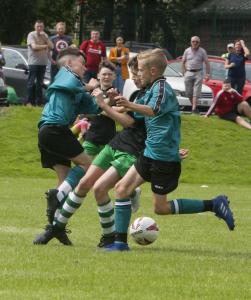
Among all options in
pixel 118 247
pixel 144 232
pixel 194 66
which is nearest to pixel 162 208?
pixel 144 232

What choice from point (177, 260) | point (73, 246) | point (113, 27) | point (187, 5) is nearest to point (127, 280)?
point (177, 260)

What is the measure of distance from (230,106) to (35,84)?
4.59 m

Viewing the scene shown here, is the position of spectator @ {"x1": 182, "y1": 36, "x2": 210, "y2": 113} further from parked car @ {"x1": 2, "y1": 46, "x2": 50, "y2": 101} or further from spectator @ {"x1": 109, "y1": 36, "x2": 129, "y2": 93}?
parked car @ {"x1": 2, "y1": 46, "x2": 50, "y2": 101}

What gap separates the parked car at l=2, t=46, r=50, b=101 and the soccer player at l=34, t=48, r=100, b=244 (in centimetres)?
1785

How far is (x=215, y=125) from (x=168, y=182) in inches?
639

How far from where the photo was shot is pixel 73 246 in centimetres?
1033

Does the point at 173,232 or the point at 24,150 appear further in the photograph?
the point at 24,150

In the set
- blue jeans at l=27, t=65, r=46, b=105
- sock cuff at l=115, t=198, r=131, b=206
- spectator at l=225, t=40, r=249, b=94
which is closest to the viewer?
sock cuff at l=115, t=198, r=131, b=206

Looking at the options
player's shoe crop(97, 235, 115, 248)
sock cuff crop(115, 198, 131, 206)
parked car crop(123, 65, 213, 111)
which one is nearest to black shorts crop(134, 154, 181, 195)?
sock cuff crop(115, 198, 131, 206)

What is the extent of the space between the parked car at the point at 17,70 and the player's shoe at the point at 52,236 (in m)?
18.2

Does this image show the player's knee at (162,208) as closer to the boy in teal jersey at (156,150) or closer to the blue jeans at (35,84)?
the boy in teal jersey at (156,150)

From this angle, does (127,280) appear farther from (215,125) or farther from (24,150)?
(215,125)

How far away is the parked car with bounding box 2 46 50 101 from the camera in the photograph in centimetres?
2873

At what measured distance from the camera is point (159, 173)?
9.77 metres
